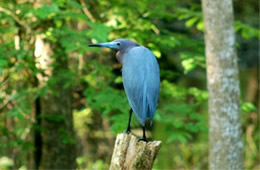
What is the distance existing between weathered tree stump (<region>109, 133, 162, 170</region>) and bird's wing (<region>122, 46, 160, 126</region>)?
8.7 inches

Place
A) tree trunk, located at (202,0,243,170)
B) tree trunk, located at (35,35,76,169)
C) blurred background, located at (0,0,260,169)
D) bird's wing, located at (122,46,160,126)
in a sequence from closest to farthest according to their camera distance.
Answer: bird's wing, located at (122,46,160,126) → blurred background, located at (0,0,260,169) → tree trunk, located at (202,0,243,170) → tree trunk, located at (35,35,76,169)

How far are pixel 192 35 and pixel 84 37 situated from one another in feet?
19.7

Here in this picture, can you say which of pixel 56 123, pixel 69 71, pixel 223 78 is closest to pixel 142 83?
pixel 223 78

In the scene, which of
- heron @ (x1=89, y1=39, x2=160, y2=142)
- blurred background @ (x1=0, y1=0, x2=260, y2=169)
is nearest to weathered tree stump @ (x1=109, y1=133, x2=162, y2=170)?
heron @ (x1=89, y1=39, x2=160, y2=142)

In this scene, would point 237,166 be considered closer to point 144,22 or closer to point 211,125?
point 211,125

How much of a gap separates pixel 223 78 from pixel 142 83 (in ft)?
7.34

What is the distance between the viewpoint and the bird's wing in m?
3.19

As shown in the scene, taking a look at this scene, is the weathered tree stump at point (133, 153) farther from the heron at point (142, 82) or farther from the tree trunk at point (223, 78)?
the tree trunk at point (223, 78)

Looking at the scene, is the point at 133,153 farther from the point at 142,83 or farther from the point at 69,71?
the point at 69,71

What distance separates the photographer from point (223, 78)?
5184 mm

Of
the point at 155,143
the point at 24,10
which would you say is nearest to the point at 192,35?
the point at 24,10

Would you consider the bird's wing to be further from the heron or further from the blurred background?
the blurred background

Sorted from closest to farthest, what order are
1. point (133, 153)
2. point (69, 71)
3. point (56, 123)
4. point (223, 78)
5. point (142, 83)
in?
point (133, 153) < point (142, 83) < point (223, 78) < point (69, 71) < point (56, 123)

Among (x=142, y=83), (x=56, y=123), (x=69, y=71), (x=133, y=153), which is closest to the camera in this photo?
(x=133, y=153)
